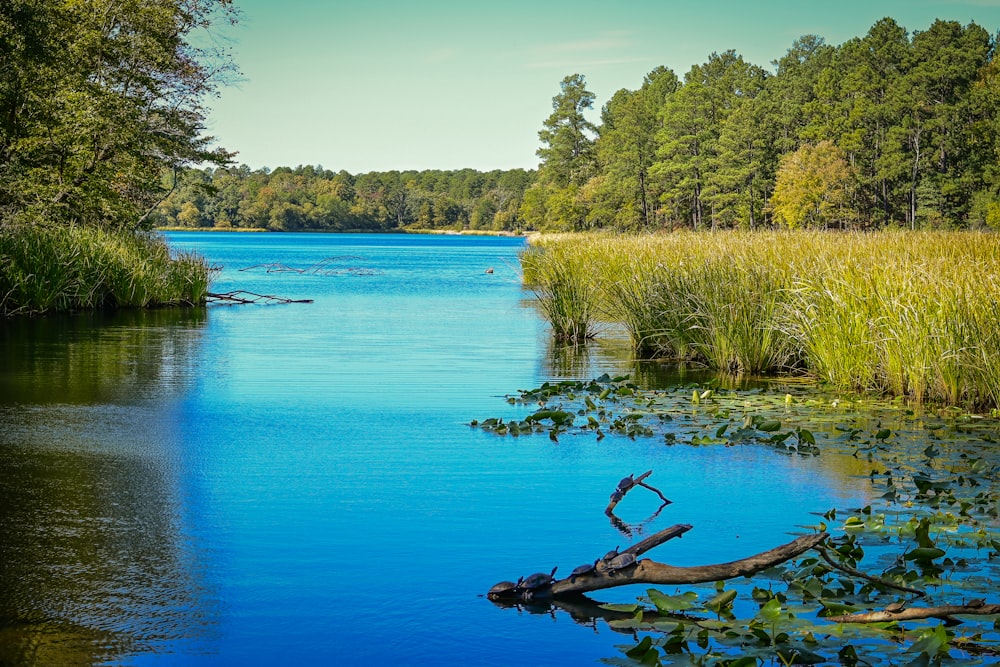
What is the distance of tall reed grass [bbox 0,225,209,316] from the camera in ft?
68.2

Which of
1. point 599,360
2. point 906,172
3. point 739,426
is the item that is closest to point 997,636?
point 739,426

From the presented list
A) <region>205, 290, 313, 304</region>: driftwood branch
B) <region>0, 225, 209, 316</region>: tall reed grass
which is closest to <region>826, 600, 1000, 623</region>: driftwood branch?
<region>0, 225, 209, 316</region>: tall reed grass

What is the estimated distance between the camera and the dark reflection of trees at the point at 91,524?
4.55m

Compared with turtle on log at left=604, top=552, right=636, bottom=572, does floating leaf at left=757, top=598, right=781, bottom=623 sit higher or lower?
lower

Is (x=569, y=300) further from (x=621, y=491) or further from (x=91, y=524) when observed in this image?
(x=91, y=524)

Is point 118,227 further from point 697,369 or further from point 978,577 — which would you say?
point 978,577

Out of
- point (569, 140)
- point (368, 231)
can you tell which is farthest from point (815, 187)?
point (368, 231)

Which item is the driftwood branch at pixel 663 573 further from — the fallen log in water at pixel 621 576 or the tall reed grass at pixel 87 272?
the tall reed grass at pixel 87 272

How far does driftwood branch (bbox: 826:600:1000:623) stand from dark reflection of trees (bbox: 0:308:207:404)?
8693 millimetres

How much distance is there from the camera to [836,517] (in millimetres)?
6516

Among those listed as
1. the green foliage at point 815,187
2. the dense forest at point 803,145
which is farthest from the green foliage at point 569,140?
the green foliage at point 815,187

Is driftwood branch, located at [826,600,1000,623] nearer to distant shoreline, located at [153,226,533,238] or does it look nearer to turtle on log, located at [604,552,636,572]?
turtle on log, located at [604,552,636,572]

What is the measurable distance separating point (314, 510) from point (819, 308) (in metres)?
7.57

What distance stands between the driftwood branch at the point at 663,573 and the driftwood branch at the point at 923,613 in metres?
0.36
